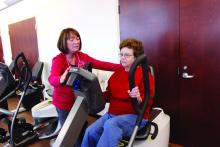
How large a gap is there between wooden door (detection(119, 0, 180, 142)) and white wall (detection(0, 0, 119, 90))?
0.41 m

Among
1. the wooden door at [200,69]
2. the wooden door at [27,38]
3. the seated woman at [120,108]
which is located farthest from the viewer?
the wooden door at [27,38]

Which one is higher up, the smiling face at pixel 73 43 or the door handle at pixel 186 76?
the smiling face at pixel 73 43

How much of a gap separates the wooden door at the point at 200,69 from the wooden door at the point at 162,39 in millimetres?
84

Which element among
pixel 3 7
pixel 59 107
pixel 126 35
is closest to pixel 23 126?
pixel 59 107

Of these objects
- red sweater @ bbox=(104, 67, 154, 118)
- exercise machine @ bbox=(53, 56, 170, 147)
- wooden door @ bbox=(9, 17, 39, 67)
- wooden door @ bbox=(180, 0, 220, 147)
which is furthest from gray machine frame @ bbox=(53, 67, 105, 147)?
wooden door @ bbox=(9, 17, 39, 67)

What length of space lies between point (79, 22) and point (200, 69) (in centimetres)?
217

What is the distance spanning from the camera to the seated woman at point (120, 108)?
5.03 feet

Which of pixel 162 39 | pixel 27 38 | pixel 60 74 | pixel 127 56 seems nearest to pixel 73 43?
pixel 60 74

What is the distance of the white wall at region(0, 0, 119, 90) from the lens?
3119 mm

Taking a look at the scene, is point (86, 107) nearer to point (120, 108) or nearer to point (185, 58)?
point (120, 108)

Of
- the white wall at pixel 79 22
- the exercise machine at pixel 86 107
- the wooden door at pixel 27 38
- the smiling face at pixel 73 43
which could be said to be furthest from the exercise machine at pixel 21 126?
the wooden door at pixel 27 38

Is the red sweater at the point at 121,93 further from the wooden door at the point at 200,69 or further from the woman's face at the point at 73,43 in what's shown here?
the wooden door at the point at 200,69

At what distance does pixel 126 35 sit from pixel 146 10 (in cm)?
43

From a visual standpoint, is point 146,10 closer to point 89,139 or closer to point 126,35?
point 126,35
